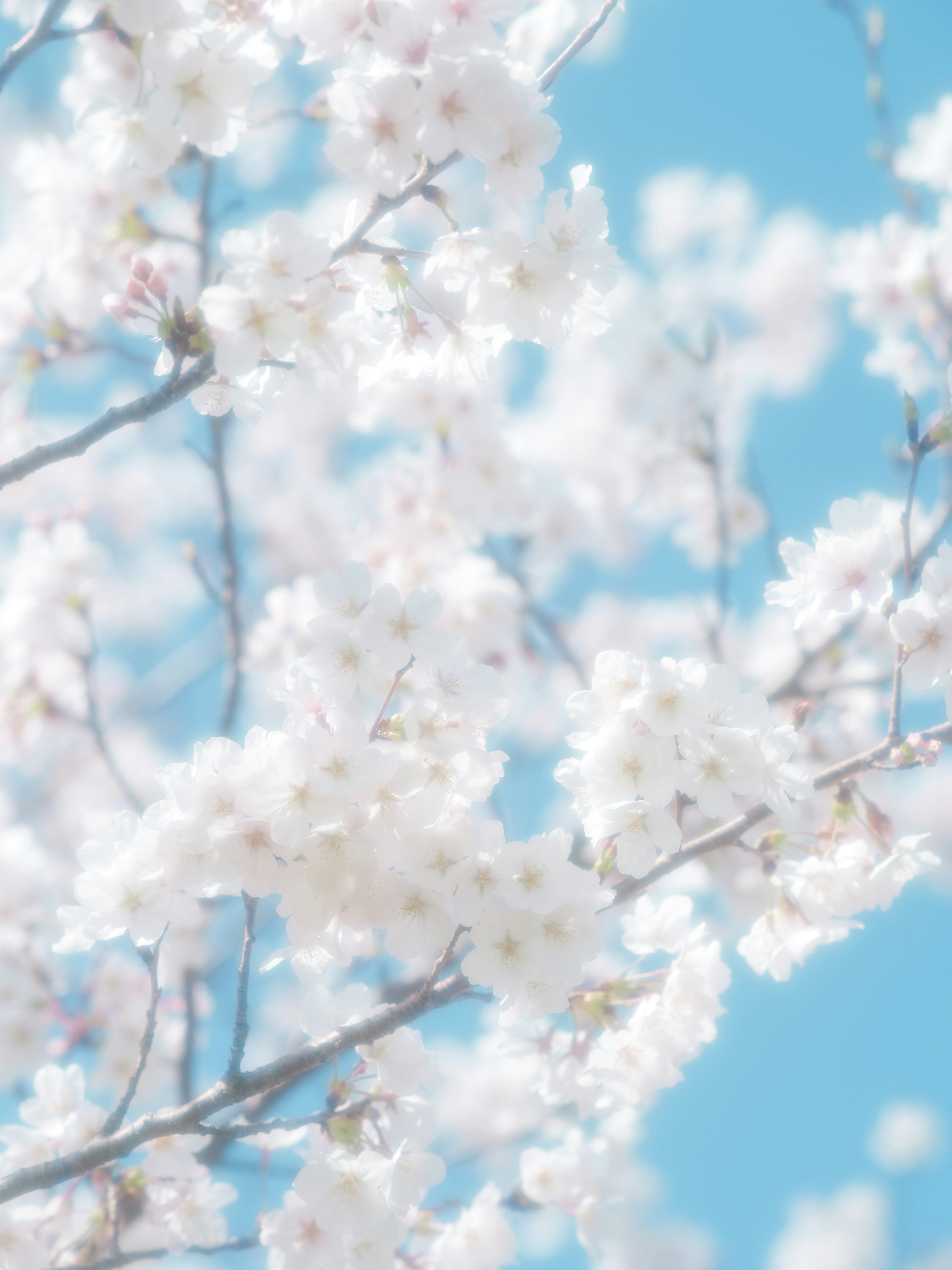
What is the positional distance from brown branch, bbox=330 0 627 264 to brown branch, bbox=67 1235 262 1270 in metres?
2.09

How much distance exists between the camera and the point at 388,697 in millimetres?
1807

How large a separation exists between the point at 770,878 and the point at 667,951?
0.32 metres

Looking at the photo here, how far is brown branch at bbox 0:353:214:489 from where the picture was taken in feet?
5.50

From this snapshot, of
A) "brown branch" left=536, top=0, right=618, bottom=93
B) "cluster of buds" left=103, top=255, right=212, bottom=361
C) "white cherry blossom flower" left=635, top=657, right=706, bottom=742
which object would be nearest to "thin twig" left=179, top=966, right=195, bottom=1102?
"white cherry blossom flower" left=635, top=657, right=706, bottom=742

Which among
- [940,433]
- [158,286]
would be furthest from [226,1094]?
[940,433]

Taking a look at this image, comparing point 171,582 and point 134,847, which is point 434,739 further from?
point 171,582

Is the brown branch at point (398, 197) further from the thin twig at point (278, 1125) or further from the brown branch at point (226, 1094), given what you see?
the thin twig at point (278, 1125)

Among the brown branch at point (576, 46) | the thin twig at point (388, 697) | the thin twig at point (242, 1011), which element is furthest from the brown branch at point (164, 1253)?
the brown branch at point (576, 46)

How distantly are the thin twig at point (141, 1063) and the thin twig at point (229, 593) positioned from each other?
1.69m

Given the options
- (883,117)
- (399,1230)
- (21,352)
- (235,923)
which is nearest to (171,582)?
(235,923)

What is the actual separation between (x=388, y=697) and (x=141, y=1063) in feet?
2.77

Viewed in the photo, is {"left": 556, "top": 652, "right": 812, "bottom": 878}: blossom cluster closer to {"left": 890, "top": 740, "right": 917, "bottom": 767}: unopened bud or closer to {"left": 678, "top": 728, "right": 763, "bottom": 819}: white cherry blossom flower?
{"left": 678, "top": 728, "right": 763, "bottom": 819}: white cherry blossom flower

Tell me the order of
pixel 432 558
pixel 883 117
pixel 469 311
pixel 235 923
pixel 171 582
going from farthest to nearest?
→ pixel 171 582, pixel 235 923, pixel 432 558, pixel 883 117, pixel 469 311

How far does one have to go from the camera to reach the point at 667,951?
2.21 m
